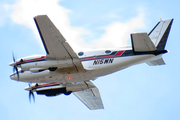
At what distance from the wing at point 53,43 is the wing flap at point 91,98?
7928 millimetres

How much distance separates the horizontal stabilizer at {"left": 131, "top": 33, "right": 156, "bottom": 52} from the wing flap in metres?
10.7

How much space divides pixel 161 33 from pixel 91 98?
43.1 feet

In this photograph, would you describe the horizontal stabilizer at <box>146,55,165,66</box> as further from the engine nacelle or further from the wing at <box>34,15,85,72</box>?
the engine nacelle

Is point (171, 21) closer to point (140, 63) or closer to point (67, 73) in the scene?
point (140, 63)

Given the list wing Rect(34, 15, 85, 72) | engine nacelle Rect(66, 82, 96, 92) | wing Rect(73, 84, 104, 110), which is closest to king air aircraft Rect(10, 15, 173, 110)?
wing Rect(34, 15, 85, 72)

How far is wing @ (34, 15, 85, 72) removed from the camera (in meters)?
23.6

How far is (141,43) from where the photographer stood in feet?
82.8

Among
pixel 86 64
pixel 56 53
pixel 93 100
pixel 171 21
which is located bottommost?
pixel 93 100

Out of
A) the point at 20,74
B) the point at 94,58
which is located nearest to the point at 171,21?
the point at 94,58

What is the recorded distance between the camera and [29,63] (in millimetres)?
27531

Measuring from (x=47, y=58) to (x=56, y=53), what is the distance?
1112mm

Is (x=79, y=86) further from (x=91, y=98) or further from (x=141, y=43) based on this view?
(x=141, y=43)

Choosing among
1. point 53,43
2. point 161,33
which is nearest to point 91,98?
point 53,43

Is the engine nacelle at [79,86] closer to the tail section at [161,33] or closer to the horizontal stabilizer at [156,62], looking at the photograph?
the horizontal stabilizer at [156,62]
